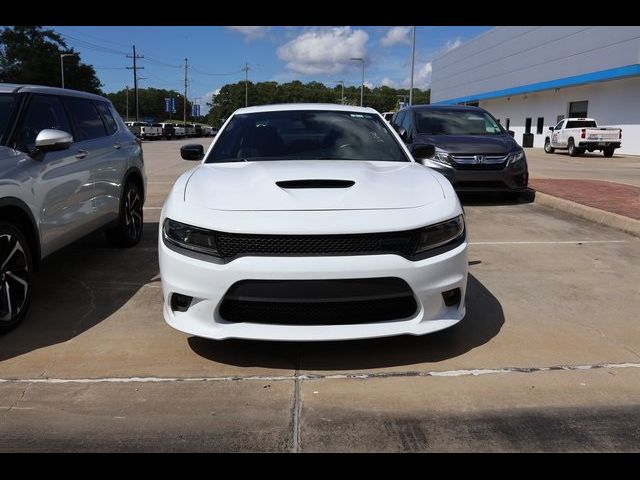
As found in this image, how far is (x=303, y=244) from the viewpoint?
3.19m

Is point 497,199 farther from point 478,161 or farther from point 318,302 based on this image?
point 318,302

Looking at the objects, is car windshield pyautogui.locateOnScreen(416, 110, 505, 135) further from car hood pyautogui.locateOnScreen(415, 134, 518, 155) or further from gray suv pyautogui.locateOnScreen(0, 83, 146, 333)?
gray suv pyautogui.locateOnScreen(0, 83, 146, 333)

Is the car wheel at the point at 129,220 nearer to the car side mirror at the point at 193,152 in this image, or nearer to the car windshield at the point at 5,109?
the car side mirror at the point at 193,152

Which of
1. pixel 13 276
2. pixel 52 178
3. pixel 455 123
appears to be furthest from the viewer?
pixel 455 123

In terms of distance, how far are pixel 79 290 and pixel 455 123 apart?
7974 millimetres

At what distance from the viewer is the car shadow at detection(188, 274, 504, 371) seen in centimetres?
352

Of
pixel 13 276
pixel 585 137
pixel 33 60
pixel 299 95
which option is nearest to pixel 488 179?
pixel 13 276

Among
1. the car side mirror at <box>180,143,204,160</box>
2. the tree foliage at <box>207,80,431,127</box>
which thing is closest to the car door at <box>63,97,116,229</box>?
the car side mirror at <box>180,143,204,160</box>

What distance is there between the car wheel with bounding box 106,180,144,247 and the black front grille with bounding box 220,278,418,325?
3498mm

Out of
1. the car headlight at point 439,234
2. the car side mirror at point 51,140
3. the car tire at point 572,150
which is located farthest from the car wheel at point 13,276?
the car tire at point 572,150

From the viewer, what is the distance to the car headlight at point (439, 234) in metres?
3.34

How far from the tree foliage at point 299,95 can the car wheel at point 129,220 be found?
257ft

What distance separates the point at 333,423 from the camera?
2867mm
